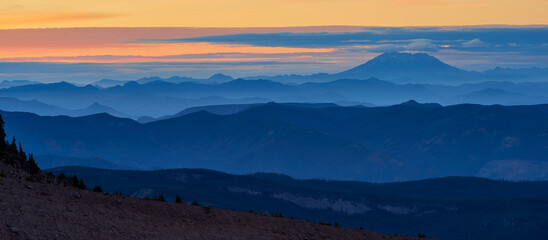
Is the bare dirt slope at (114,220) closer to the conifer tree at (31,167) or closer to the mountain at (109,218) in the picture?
the mountain at (109,218)

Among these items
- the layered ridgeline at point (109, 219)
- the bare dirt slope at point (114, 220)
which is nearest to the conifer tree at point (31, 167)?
the layered ridgeline at point (109, 219)

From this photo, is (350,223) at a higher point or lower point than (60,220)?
lower

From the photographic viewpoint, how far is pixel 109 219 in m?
27.0

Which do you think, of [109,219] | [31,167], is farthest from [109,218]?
[31,167]

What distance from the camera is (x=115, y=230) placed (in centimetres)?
2617

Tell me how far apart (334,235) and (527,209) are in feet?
563

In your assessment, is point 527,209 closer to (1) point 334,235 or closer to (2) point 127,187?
(2) point 127,187

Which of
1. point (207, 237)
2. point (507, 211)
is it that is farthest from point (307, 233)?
point (507, 211)

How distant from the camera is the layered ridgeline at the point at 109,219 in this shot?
25062 mm

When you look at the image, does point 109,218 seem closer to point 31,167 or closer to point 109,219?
point 109,219

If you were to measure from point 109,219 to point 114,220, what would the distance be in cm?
17

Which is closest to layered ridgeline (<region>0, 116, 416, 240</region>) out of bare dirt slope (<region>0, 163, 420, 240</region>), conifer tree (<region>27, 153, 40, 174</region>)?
bare dirt slope (<region>0, 163, 420, 240</region>)

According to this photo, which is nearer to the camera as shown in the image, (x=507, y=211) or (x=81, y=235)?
(x=81, y=235)

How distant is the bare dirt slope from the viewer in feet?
82.1
